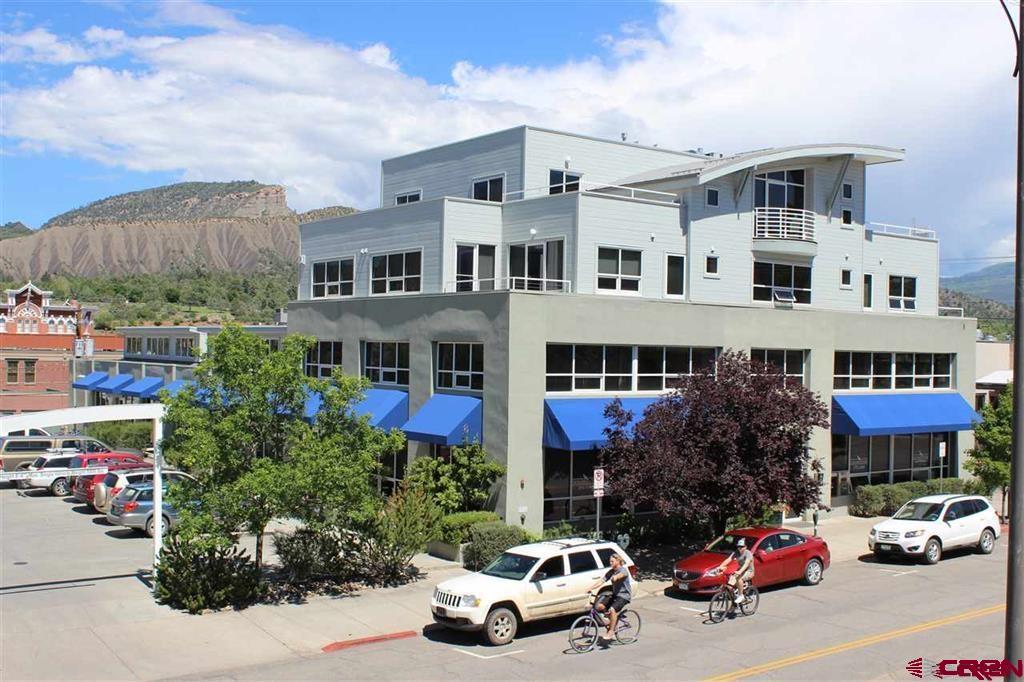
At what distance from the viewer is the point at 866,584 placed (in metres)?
23.0

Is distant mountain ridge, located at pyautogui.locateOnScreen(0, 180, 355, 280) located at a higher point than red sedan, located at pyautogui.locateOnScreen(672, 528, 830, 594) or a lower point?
higher

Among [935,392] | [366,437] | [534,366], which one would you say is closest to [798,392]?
[534,366]

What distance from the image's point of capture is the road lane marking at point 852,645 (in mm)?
15461

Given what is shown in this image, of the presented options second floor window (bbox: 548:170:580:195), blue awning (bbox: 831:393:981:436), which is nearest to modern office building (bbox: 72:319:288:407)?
second floor window (bbox: 548:170:580:195)

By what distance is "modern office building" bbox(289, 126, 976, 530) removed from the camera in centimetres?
2645

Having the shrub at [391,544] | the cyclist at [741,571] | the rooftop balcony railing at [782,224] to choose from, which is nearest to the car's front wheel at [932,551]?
the cyclist at [741,571]

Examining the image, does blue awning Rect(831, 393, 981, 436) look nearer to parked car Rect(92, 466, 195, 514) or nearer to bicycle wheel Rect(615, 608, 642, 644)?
bicycle wheel Rect(615, 608, 642, 644)

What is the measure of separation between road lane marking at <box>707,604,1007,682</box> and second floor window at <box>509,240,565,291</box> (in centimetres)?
1389

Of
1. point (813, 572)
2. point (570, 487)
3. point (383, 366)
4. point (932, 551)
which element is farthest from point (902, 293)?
point (383, 366)

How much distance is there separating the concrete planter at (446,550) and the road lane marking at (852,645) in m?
10.1

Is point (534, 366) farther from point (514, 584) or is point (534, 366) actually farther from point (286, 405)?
point (514, 584)

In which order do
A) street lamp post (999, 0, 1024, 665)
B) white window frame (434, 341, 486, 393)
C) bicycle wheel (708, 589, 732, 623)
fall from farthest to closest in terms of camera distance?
white window frame (434, 341, 486, 393), bicycle wheel (708, 589, 732, 623), street lamp post (999, 0, 1024, 665)

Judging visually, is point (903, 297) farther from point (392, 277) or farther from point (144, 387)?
point (144, 387)

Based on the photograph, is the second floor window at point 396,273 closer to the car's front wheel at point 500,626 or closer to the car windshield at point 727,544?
the car windshield at point 727,544
